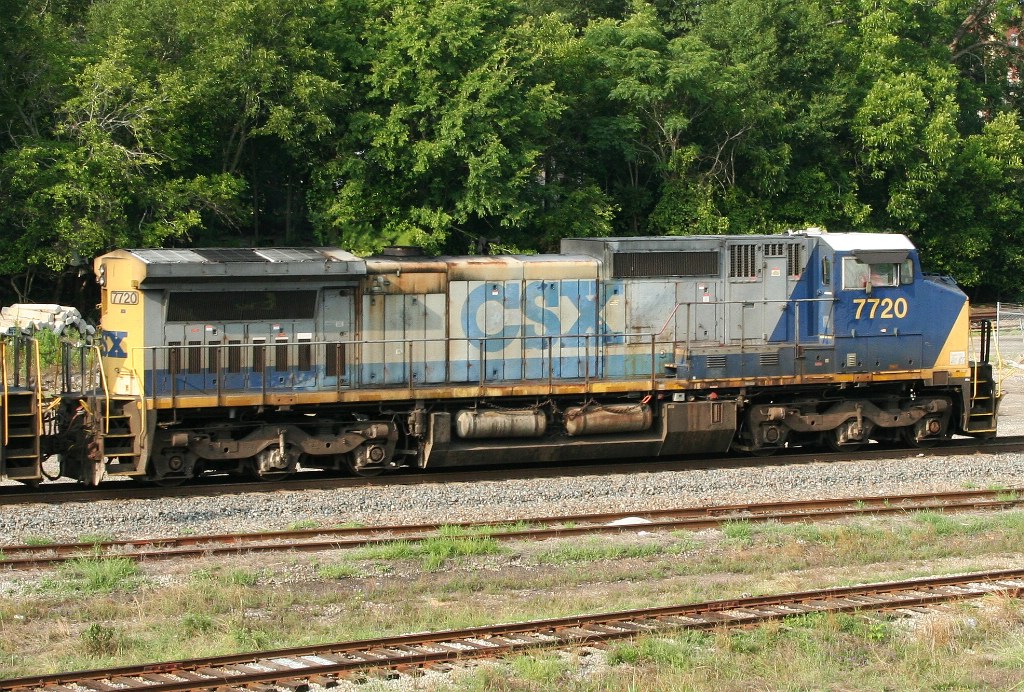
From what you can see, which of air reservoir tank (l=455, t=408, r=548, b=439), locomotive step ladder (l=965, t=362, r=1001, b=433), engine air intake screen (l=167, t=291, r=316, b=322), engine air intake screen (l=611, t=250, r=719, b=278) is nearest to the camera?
engine air intake screen (l=167, t=291, r=316, b=322)

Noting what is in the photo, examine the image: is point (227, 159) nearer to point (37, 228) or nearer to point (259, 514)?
point (37, 228)

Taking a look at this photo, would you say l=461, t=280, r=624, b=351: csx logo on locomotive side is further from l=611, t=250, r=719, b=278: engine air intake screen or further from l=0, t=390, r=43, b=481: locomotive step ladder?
l=0, t=390, r=43, b=481: locomotive step ladder

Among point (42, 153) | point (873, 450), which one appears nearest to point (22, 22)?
point (42, 153)

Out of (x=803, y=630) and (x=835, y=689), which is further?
(x=803, y=630)

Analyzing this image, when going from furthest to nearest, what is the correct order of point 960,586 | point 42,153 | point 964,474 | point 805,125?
point 805,125
point 42,153
point 964,474
point 960,586

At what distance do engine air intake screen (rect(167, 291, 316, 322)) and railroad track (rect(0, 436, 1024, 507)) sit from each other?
2.12m

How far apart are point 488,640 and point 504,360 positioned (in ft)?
24.9

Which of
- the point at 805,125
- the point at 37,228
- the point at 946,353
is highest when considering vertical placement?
the point at 805,125

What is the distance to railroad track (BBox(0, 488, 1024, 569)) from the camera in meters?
11.5

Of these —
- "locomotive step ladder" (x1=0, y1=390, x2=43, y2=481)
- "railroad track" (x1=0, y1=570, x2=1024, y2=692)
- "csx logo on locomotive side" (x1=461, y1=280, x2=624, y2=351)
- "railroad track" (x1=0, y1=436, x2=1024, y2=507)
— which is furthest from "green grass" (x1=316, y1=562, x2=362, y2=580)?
"csx logo on locomotive side" (x1=461, y1=280, x2=624, y2=351)

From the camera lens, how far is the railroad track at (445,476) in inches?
557

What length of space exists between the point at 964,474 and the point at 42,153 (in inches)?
752

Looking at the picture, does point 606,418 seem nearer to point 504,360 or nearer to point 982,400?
point 504,360

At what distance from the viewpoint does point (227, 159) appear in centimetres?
2806
